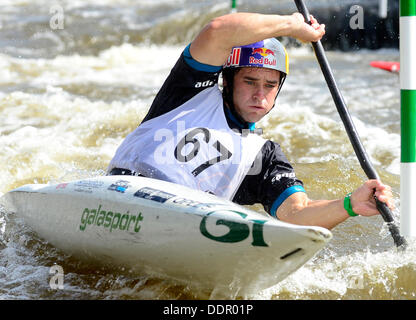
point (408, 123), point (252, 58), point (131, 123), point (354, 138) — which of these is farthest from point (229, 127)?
point (131, 123)

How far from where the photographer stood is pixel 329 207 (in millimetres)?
3146

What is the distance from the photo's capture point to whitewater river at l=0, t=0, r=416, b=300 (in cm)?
313

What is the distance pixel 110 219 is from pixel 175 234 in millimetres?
427

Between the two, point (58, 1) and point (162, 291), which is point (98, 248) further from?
point (58, 1)

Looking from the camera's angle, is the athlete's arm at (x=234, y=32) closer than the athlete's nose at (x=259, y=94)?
Yes

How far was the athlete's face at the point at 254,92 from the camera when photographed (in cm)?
346

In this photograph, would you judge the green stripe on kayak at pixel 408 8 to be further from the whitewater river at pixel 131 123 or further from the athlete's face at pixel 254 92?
the whitewater river at pixel 131 123

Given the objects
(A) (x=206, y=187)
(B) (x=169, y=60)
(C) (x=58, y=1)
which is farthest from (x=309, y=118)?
(C) (x=58, y=1)

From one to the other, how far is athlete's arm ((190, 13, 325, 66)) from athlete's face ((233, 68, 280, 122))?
242 millimetres

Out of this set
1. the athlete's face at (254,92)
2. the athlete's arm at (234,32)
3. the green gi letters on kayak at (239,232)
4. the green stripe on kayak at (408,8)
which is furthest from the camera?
the athlete's face at (254,92)

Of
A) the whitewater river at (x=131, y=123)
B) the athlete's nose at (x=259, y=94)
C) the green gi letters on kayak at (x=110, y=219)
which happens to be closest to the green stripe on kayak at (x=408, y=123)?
the whitewater river at (x=131, y=123)

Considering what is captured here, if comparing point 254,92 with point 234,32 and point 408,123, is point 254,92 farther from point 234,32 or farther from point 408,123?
point 408,123

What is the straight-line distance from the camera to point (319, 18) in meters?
13.5

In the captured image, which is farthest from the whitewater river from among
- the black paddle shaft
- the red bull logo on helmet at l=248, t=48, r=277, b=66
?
the red bull logo on helmet at l=248, t=48, r=277, b=66
